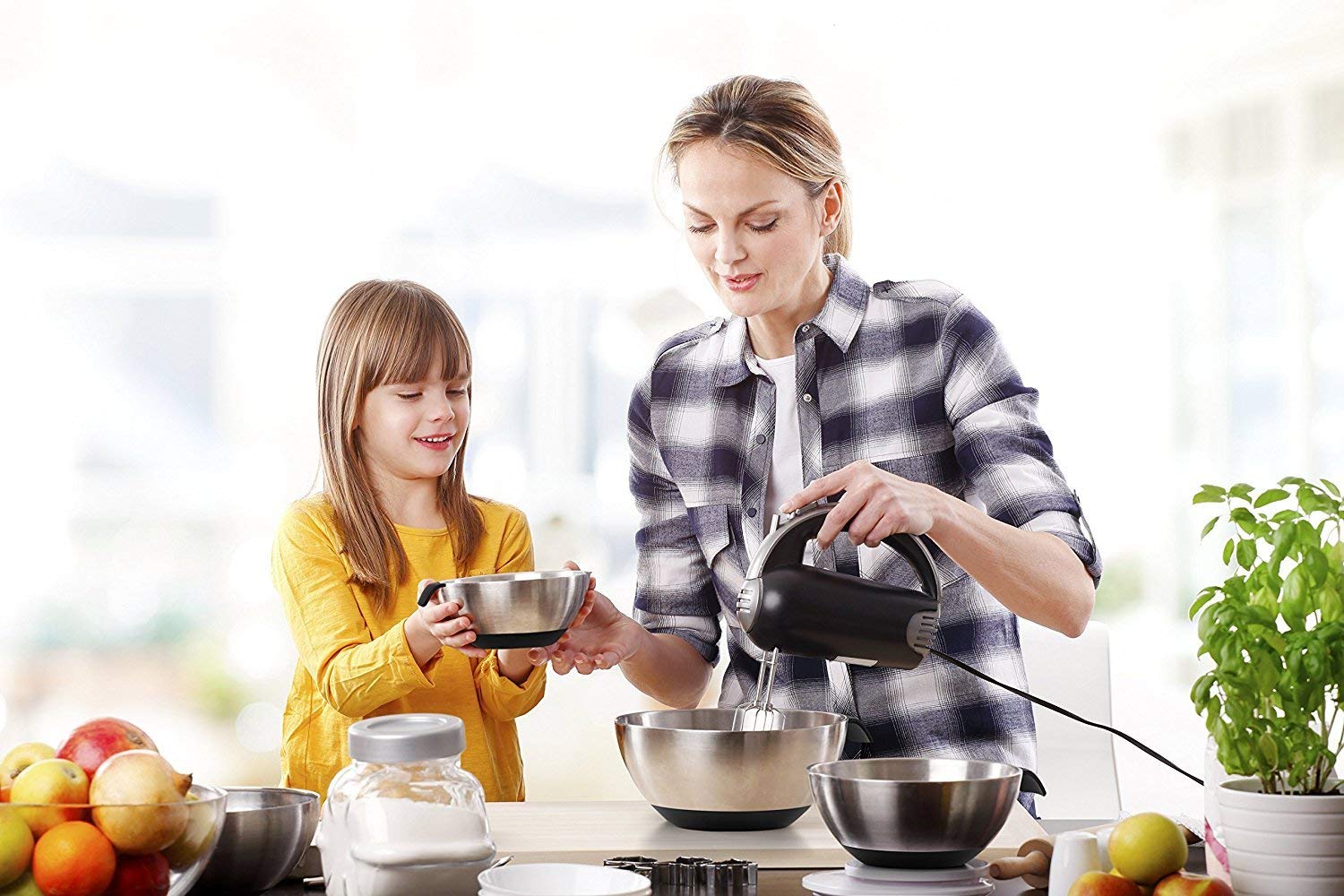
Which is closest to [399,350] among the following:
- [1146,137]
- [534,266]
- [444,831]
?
[444,831]

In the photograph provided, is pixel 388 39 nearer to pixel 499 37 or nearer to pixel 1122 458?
pixel 499 37

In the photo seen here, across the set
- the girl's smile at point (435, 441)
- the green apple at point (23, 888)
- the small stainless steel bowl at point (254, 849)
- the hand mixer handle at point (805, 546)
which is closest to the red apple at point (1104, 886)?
the hand mixer handle at point (805, 546)

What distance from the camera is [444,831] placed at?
104 centimetres

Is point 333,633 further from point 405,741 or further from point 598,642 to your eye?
point 405,741

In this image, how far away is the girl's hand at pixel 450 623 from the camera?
150cm

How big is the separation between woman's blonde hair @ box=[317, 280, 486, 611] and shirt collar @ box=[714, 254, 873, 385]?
0.39 m

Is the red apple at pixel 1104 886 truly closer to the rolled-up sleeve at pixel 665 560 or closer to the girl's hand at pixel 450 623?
the girl's hand at pixel 450 623

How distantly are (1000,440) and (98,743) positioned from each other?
1.21 m

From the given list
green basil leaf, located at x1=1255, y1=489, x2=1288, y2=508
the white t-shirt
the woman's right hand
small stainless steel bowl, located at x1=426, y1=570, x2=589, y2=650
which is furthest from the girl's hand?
green basil leaf, located at x1=1255, y1=489, x2=1288, y2=508

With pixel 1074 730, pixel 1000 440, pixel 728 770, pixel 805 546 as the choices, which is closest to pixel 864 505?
pixel 805 546

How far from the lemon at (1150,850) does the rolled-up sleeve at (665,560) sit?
1052 millimetres

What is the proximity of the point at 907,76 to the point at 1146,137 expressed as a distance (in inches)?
40.5

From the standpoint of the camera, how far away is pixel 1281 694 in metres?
0.96

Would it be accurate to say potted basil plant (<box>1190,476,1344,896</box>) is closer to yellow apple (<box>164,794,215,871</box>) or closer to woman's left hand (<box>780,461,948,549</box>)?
woman's left hand (<box>780,461,948,549</box>)
